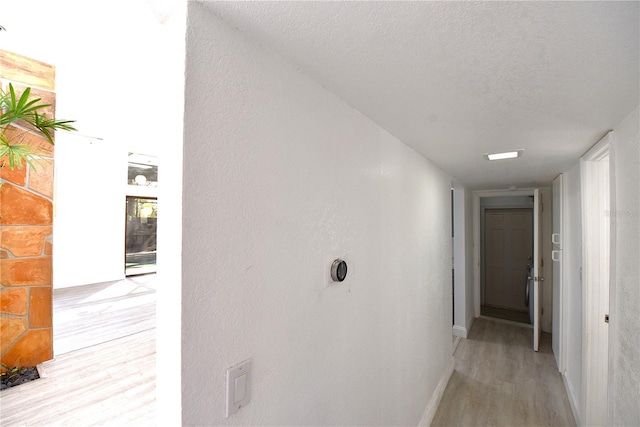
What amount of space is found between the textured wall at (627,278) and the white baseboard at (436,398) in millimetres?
1292

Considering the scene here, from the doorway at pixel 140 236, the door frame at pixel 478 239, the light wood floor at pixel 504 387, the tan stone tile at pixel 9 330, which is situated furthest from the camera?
the doorway at pixel 140 236

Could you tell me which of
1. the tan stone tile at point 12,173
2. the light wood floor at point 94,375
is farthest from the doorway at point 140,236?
the tan stone tile at point 12,173

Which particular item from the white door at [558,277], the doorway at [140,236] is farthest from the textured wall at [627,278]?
the doorway at [140,236]

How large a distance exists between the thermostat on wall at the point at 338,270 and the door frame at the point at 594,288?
2.20 m

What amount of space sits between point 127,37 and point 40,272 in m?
2.75

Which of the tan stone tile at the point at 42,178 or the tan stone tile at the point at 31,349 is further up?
the tan stone tile at the point at 42,178

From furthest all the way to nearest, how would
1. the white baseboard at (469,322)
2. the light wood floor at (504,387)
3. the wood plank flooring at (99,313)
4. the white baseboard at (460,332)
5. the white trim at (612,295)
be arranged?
the white baseboard at (469,322) < the white baseboard at (460,332) < the wood plank flooring at (99,313) < the light wood floor at (504,387) < the white trim at (612,295)

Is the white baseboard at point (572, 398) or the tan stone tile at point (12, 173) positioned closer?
the white baseboard at point (572, 398)

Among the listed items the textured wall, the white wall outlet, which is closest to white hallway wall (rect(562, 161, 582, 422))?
the textured wall

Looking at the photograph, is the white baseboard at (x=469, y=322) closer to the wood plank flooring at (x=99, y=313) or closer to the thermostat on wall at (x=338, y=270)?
the thermostat on wall at (x=338, y=270)

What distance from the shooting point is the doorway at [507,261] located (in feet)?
17.5

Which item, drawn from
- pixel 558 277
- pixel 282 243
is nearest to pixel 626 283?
pixel 282 243

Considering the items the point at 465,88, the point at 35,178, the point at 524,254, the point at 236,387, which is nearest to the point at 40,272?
the point at 35,178

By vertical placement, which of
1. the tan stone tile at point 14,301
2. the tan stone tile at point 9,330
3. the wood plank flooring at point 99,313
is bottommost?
the wood plank flooring at point 99,313
